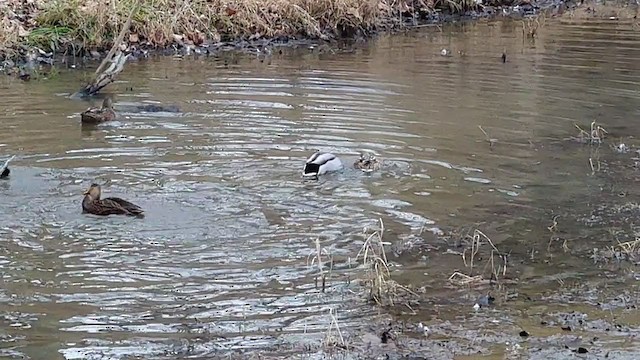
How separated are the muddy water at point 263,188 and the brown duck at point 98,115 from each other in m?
0.15

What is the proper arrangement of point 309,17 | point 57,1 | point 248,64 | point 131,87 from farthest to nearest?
point 309,17, point 57,1, point 248,64, point 131,87

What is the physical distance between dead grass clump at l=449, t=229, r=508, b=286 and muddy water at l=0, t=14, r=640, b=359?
0.13 meters

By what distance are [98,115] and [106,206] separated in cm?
404

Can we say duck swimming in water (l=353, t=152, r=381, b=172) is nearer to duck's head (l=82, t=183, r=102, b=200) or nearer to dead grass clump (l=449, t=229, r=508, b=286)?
dead grass clump (l=449, t=229, r=508, b=286)

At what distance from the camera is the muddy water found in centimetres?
675

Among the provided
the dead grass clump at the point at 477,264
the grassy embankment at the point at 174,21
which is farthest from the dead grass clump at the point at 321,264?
the grassy embankment at the point at 174,21

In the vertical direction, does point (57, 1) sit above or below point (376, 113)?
above

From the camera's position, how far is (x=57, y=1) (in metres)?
Result: 19.2

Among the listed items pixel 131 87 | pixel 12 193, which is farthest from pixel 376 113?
pixel 12 193

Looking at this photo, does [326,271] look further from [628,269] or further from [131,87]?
[131,87]

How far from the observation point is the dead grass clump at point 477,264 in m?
7.36

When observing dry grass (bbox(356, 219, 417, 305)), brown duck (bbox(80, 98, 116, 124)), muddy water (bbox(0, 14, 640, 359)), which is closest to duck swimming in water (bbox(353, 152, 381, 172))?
muddy water (bbox(0, 14, 640, 359))

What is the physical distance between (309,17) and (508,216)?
1309 centimetres

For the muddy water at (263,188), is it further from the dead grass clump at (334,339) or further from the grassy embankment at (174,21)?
the grassy embankment at (174,21)
